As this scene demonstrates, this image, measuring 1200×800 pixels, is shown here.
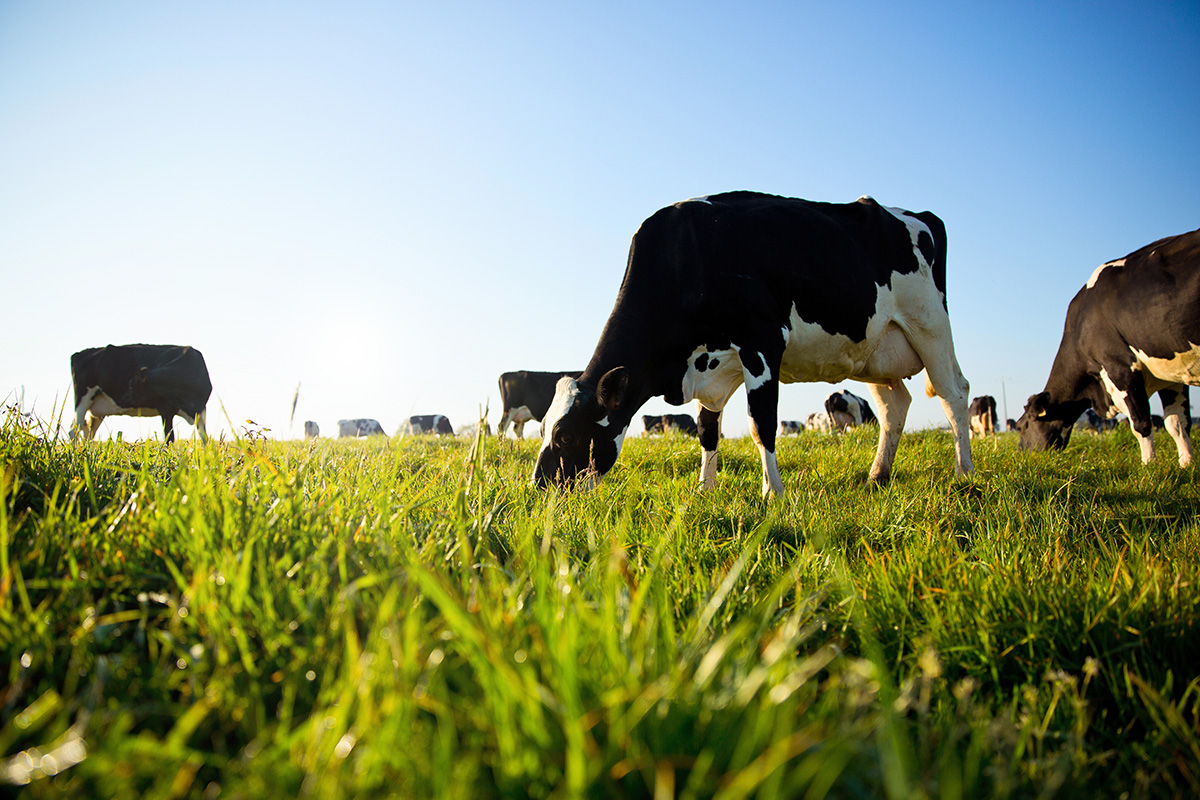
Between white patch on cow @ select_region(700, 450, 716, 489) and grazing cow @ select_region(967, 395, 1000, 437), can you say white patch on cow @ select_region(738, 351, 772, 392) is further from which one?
grazing cow @ select_region(967, 395, 1000, 437)

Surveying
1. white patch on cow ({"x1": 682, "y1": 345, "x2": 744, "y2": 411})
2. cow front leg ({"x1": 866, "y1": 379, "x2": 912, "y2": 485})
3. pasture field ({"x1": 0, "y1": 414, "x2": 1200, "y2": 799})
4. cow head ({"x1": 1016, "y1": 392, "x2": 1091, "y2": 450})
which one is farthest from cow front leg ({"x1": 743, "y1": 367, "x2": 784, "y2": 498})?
cow head ({"x1": 1016, "y1": 392, "x2": 1091, "y2": 450})

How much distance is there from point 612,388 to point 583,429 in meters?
0.47

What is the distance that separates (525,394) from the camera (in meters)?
26.3

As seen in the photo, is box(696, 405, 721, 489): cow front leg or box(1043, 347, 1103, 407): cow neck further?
box(1043, 347, 1103, 407): cow neck

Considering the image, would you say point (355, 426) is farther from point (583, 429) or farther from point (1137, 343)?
point (1137, 343)

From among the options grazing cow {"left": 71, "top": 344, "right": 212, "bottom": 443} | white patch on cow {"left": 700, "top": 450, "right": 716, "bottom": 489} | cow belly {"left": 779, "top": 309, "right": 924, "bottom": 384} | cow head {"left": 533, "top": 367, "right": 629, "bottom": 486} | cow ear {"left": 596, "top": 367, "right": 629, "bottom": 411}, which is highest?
grazing cow {"left": 71, "top": 344, "right": 212, "bottom": 443}

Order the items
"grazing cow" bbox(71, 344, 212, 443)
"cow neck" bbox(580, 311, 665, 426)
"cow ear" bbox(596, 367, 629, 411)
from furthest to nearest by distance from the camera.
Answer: "grazing cow" bbox(71, 344, 212, 443)
"cow neck" bbox(580, 311, 665, 426)
"cow ear" bbox(596, 367, 629, 411)

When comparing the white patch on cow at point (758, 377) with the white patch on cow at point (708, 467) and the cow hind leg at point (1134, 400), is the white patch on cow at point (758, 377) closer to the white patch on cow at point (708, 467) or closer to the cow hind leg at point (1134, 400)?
the white patch on cow at point (708, 467)

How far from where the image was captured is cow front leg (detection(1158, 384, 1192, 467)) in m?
8.31

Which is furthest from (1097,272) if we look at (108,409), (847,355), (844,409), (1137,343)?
(108,409)

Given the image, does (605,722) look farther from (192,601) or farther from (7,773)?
(192,601)

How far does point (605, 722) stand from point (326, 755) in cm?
46

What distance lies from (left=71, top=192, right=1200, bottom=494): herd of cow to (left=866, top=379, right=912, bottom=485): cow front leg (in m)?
0.02

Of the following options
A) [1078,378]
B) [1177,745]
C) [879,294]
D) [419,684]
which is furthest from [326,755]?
[1078,378]
